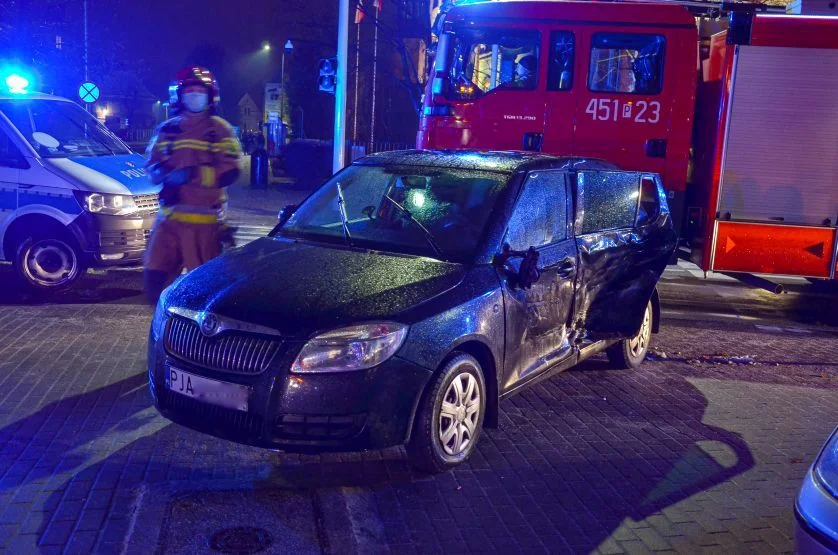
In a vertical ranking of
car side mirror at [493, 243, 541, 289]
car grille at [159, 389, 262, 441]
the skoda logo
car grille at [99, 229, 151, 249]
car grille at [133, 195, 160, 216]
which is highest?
car side mirror at [493, 243, 541, 289]

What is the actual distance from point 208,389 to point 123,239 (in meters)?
5.13

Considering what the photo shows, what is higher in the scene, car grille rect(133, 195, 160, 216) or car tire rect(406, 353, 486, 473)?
car grille rect(133, 195, 160, 216)

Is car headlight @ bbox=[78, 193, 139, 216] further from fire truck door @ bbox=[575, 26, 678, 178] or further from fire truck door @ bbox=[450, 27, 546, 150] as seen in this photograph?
fire truck door @ bbox=[575, 26, 678, 178]

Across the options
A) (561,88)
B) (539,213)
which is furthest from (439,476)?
(561,88)

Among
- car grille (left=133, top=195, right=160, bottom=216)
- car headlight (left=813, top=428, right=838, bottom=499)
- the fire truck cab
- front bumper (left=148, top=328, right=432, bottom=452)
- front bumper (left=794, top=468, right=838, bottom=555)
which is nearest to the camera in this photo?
front bumper (left=794, top=468, right=838, bottom=555)

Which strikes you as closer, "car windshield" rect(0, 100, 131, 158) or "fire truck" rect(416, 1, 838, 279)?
"car windshield" rect(0, 100, 131, 158)

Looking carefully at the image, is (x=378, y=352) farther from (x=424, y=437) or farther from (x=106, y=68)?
(x=106, y=68)

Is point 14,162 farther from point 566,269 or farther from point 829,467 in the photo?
point 829,467

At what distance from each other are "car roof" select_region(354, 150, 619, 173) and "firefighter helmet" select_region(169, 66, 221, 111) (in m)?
→ 1.27

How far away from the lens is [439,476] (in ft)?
15.0

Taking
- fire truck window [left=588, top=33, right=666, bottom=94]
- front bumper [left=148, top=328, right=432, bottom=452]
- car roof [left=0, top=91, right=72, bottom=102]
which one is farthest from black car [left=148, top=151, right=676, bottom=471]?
car roof [left=0, top=91, right=72, bottom=102]

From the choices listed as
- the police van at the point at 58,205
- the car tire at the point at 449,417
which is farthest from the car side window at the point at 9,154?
the car tire at the point at 449,417

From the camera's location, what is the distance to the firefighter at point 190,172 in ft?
20.5

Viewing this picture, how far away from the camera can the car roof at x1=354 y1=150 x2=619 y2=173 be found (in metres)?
5.50
